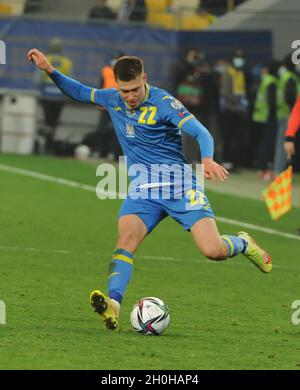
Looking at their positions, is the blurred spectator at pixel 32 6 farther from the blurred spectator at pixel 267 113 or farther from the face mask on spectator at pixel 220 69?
the blurred spectator at pixel 267 113

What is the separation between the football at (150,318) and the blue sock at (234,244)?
33.0 inches

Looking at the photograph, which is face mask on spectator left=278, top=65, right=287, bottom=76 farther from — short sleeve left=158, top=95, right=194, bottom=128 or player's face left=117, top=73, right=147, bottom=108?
player's face left=117, top=73, right=147, bottom=108

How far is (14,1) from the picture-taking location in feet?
105

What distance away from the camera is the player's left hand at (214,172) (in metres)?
10.2

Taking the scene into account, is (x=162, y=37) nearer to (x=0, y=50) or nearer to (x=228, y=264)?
(x=0, y=50)

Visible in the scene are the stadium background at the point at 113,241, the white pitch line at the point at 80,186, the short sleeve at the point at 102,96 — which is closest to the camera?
the stadium background at the point at 113,241

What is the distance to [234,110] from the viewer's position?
2809 cm

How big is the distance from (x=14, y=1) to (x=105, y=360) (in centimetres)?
2343

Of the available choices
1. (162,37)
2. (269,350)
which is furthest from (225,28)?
(269,350)

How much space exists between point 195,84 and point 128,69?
16360 millimetres

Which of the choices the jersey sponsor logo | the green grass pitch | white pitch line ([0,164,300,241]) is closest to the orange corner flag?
the green grass pitch

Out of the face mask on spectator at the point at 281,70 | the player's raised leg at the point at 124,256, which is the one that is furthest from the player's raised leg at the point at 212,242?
the face mask on spectator at the point at 281,70

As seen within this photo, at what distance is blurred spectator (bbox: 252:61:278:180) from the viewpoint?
26375 mm

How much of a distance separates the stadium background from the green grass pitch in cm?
2
